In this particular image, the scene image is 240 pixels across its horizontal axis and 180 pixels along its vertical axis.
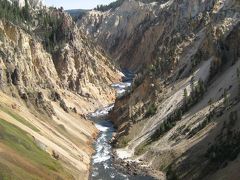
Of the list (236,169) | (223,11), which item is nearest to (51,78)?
(223,11)

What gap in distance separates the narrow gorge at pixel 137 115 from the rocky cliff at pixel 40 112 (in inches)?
12.5

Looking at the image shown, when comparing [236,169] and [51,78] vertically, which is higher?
[236,169]

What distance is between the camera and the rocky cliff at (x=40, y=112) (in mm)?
89250

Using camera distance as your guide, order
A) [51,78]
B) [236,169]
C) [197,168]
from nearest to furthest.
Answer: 1. [236,169]
2. [197,168]
3. [51,78]

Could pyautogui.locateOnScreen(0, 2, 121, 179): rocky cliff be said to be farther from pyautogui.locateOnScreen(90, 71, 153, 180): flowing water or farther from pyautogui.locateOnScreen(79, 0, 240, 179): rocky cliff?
pyautogui.locateOnScreen(79, 0, 240, 179): rocky cliff

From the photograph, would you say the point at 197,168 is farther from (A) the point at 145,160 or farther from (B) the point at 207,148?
(A) the point at 145,160

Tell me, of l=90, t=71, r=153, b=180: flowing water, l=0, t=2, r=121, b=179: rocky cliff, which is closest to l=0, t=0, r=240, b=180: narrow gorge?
l=90, t=71, r=153, b=180: flowing water

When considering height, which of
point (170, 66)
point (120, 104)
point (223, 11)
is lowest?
point (120, 104)

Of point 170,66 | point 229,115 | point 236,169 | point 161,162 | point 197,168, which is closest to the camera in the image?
point 236,169

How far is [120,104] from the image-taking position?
166875 millimetres

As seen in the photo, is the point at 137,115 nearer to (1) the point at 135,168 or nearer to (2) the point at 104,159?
(2) the point at 104,159

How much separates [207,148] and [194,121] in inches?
683

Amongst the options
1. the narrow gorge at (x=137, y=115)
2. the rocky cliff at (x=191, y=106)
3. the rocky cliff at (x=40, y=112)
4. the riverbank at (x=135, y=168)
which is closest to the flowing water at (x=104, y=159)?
the narrow gorge at (x=137, y=115)

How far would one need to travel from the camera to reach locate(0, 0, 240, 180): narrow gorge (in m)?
92.9
